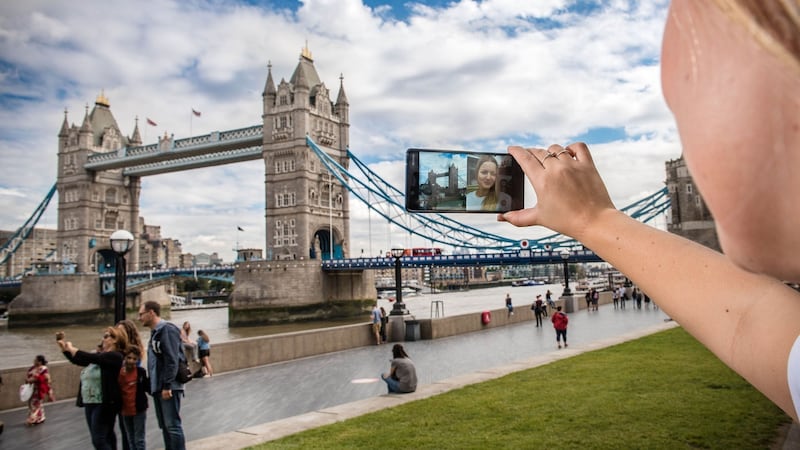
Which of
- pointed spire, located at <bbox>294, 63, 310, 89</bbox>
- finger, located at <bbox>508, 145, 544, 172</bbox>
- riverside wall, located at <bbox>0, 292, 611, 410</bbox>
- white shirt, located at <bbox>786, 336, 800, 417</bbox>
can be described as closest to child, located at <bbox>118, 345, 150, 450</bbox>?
riverside wall, located at <bbox>0, 292, 611, 410</bbox>

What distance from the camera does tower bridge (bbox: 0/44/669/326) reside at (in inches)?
1580

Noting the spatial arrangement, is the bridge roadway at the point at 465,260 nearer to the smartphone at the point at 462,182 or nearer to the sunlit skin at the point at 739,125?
the smartphone at the point at 462,182

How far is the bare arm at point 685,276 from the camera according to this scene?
1.05 meters

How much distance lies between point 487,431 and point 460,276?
123558 millimetres

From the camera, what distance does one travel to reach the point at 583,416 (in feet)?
19.4

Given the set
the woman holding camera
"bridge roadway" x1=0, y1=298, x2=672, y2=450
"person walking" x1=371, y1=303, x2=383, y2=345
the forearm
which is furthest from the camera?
"person walking" x1=371, y1=303, x2=383, y2=345

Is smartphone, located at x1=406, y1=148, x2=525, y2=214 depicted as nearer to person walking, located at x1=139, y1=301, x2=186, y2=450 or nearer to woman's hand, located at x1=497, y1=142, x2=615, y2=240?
woman's hand, located at x1=497, y1=142, x2=615, y2=240

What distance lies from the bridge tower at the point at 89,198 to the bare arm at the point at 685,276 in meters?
64.5

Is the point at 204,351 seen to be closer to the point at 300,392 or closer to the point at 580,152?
the point at 300,392

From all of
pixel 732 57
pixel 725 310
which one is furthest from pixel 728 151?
pixel 725 310

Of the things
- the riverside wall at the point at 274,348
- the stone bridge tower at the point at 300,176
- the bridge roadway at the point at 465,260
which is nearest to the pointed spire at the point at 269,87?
the stone bridge tower at the point at 300,176

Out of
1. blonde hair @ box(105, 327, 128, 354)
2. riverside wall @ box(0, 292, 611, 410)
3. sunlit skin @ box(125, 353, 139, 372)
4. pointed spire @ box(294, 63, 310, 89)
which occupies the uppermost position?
pointed spire @ box(294, 63, 310, 89)

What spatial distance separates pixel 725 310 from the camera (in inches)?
42.6

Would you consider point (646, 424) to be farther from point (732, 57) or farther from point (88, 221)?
point (88, 221)
